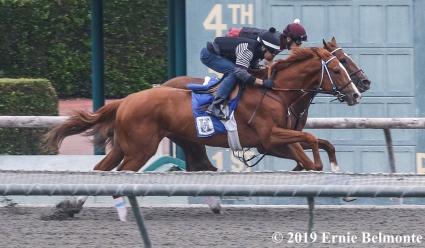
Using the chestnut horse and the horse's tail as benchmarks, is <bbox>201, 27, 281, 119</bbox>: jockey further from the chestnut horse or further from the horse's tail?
the horse's tail

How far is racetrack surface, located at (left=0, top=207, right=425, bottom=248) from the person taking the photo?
6.65 m

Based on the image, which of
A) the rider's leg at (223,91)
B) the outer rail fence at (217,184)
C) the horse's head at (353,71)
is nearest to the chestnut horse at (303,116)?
the horse's head at (353,71)

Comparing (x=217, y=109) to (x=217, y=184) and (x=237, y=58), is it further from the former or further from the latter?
(x=217, y=184)

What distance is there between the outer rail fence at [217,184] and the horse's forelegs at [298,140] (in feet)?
12.6

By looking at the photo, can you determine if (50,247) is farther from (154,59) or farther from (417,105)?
(154,59)

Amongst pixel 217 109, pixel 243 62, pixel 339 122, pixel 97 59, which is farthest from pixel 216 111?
pixel 97 59

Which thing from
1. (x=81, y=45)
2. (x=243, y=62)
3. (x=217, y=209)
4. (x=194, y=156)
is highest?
(x=243, y=62)

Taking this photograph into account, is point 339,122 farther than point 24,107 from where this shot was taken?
No

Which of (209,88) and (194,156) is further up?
(209,88)

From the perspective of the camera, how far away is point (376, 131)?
1066cm

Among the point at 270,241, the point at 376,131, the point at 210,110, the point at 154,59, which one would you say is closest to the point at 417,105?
the point at 376,131

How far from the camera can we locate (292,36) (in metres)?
9.34

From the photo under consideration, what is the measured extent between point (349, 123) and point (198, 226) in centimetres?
240

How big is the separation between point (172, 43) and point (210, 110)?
11.5 feet
